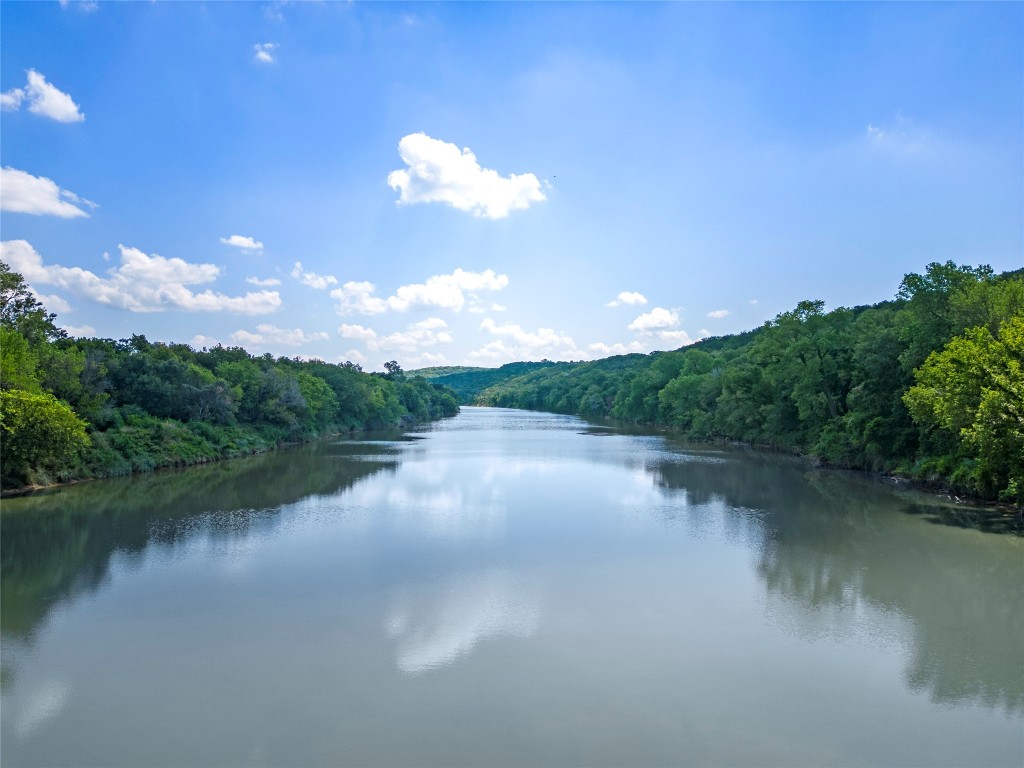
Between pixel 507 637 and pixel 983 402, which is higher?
pixel 983 402

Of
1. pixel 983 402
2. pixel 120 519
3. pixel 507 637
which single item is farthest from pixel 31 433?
pixel 983 402

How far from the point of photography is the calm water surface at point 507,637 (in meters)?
9.22

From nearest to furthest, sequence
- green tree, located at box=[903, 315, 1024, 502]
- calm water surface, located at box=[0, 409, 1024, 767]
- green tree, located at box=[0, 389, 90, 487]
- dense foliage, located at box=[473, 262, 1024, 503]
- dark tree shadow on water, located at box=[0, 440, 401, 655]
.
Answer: calm water surface, located at box=[0, 409, 1024, 767]
dark tree shadow on water, located at box=[0, 440, 401, 655]
green tree, located at box=[903, 315, 1024, 502]
dense foliage, located at box=[473, 262, 1024, 503]
green tree, located at box=[0, 389, 90, 487]

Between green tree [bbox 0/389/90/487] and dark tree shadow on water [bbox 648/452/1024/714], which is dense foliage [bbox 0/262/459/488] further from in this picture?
dark tree shadow on water [bbox 648/452/1024/714]

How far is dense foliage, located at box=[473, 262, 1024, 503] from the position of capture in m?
23.2

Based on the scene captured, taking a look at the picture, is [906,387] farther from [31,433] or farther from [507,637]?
[31,433]

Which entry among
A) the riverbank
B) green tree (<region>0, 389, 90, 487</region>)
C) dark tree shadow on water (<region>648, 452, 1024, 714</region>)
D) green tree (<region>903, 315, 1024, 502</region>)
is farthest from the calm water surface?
the riverbank

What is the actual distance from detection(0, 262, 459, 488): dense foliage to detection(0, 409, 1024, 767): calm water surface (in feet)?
14.2

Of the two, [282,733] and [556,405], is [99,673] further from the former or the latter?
[556,405]

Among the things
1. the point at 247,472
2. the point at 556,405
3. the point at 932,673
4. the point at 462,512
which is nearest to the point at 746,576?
the point at 932,673

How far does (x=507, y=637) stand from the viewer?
1284 cm

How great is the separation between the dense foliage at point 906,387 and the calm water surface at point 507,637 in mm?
3932

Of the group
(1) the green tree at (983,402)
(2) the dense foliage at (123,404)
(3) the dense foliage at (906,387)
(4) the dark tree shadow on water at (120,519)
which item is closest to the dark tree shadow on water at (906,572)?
(1) the green tree at (983,402)

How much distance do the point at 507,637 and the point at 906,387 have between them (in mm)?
28034
